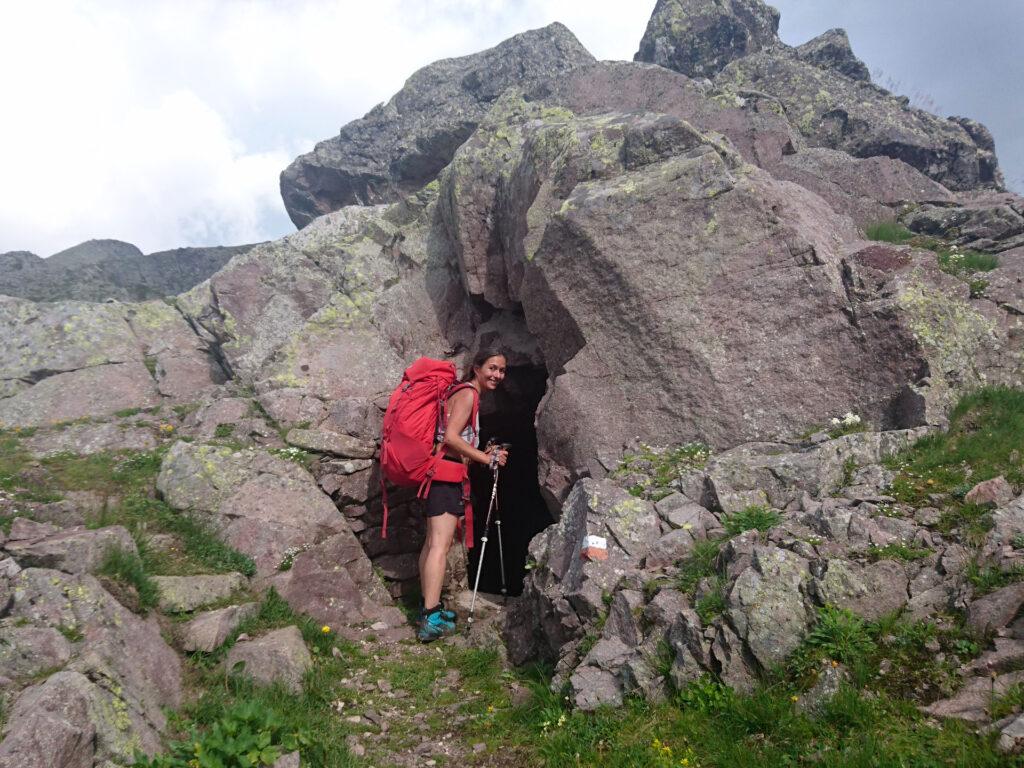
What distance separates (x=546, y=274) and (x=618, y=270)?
1262mm

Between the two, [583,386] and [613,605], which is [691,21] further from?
[613,605]

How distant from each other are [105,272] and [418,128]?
48.4 ft

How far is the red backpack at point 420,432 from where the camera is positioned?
8.82 metres

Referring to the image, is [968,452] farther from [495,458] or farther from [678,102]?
[678,102]

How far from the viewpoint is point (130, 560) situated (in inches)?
263

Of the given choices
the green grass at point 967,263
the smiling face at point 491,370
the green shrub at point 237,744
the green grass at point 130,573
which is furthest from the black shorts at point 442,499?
the green grass at point 967,263

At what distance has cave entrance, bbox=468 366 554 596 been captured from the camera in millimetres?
13625

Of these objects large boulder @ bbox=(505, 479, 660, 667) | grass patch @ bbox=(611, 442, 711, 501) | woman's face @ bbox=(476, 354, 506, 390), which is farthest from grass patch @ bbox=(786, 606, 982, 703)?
woman's face @ bbox=(476, 354, 506, 390)

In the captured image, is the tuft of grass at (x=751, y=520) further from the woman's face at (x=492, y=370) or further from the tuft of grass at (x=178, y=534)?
the tuft of grass at (x=178, y=534)

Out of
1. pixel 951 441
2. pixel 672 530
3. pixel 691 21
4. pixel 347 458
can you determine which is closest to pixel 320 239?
pixel 347 458

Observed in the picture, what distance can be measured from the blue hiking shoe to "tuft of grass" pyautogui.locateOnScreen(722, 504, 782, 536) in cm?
409

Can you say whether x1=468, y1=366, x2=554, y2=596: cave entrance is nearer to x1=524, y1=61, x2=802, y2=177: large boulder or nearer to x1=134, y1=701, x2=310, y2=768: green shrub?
x1=524, y1=61, x2=802, y2=177: large boulder

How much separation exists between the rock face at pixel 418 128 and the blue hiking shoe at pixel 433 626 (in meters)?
20.2

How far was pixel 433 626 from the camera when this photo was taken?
8.34 meters
